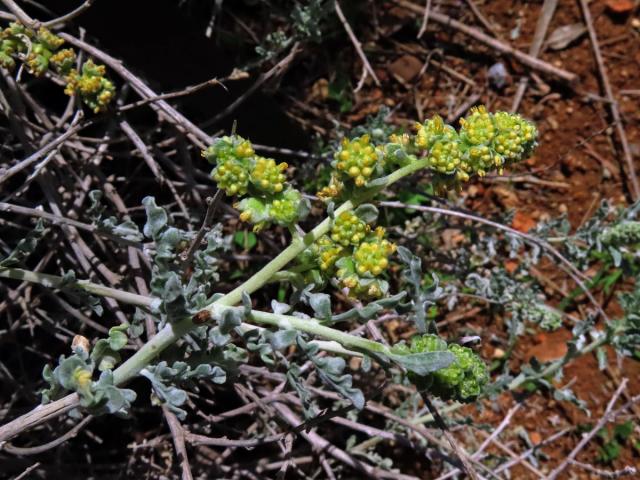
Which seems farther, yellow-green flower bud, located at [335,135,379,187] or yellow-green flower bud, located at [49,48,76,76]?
yellow-green flower bud, located at [49,48,76,76]

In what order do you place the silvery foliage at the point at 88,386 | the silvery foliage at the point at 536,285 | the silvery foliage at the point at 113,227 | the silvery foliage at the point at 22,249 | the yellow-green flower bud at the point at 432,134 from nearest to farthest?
the silvery foliage at the point at 88,386 < the yellow-green flower bud at the point at 432,134 < the silvery foliage at the point at 22,249 < the silvery foliage at the point at 113,227 < the silvery foliage at the point at 536,285

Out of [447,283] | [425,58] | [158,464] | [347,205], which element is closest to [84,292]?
[347,205]

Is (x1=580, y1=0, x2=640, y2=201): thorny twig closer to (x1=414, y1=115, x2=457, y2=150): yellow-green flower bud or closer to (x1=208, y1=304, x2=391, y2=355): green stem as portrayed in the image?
(x1=414, y1=115, x2=457, y2=150): yellow-green flower bud

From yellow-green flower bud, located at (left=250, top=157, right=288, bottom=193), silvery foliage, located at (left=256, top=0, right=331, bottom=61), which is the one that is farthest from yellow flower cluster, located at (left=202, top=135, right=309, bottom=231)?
silvery foliage, located at (left=256, top=0, right=331, bottom=61)

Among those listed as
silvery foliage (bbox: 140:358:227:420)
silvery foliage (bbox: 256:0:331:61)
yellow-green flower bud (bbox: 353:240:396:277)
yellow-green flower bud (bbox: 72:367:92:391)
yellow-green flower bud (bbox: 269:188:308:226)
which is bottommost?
silvery foliage (bbox: 140:358:227:420)

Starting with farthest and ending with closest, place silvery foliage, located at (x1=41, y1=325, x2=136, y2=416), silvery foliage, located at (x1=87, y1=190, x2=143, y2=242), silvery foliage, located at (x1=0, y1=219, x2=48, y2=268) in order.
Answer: silvery foliage, located at (x1=87, y1=190, x2=143, y2=242)
silvery foliage, located at (x1=0, y1=219, x2=48, y2=268)
silvery foliage, located at (x1=41, y1=325, x2=136, y2=416)

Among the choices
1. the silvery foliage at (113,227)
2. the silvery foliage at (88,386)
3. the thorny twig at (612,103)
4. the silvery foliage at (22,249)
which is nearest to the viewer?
the silvery foliage at (88,386)

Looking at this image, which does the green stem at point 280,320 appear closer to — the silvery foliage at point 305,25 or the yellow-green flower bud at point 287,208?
the yellow-green flower bud at point 287,208

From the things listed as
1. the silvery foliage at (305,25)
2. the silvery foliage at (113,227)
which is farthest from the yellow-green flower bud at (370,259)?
the silvery foliage at (305,25)

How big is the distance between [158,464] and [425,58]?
251 cm

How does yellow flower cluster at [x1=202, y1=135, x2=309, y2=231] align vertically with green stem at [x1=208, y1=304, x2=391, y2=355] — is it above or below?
above

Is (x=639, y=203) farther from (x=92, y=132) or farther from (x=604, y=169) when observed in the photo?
(x=92, y=132)

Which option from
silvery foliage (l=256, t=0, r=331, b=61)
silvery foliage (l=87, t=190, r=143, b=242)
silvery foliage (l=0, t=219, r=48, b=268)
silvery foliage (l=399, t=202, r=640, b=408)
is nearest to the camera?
silvery foliage (l=0, t=219, r=48, b=268)

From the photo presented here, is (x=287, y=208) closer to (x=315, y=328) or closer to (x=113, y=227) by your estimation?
(x=315, y=328)
